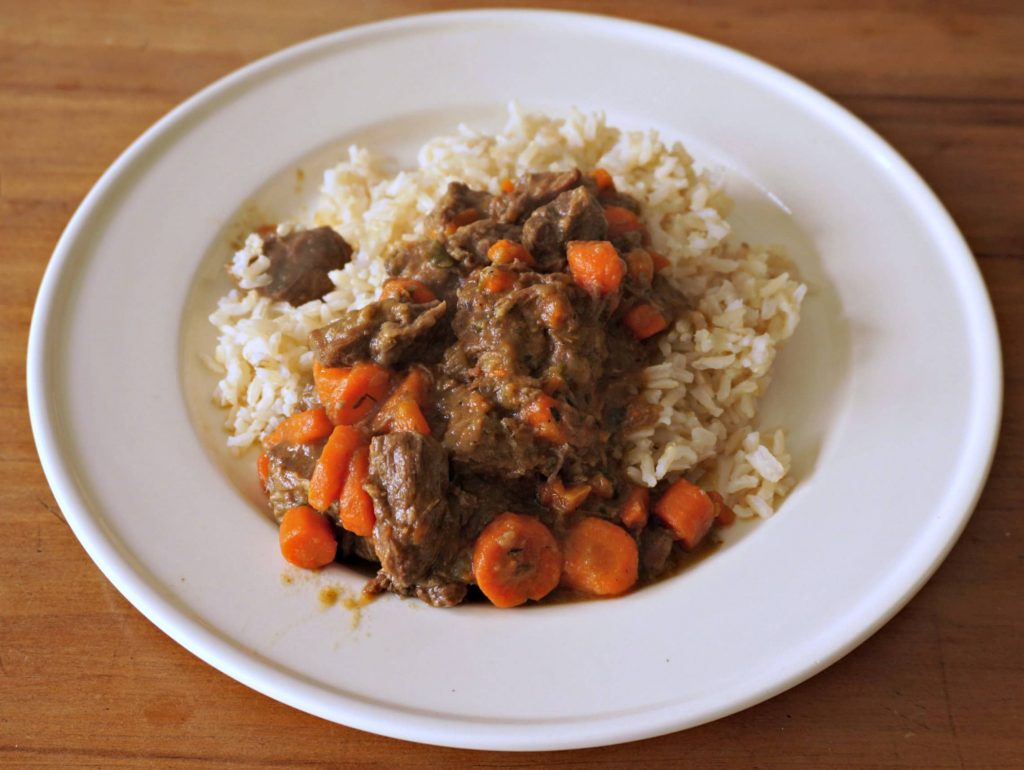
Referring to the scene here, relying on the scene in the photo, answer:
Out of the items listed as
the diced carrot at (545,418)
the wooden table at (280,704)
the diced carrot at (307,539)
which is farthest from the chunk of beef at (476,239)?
the wooden table at (280,704)

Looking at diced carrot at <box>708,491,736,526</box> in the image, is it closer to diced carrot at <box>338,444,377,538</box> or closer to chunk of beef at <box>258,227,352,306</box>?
diced carrot at <box>338,444,377,538</box>

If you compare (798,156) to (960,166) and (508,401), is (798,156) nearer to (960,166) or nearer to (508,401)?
(960,166)

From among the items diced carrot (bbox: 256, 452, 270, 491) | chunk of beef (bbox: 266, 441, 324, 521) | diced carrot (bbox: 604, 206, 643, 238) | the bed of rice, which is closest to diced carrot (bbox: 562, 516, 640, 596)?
the bed of rice

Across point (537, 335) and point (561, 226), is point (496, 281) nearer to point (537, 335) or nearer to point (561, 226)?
point (537, 335)

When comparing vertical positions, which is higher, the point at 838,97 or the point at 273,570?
the point at 838,97

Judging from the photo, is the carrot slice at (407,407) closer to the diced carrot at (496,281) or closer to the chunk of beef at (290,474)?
the chunk of beef at (290,474)

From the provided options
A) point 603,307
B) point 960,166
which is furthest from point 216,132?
point 960,166

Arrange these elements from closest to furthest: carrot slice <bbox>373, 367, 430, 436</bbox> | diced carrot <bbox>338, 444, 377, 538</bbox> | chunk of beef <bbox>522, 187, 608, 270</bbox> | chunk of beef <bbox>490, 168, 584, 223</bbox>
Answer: diced carrot <bbox>338, 444, 377, 538</bbox>
carrot slice <bbox>373, 367, 430, 436</bbox>
chunk of beef <bbox>522, 187, 608, 270</bbox>
chunk of beef <bbox>490, 168, 584, 223</bbox>
